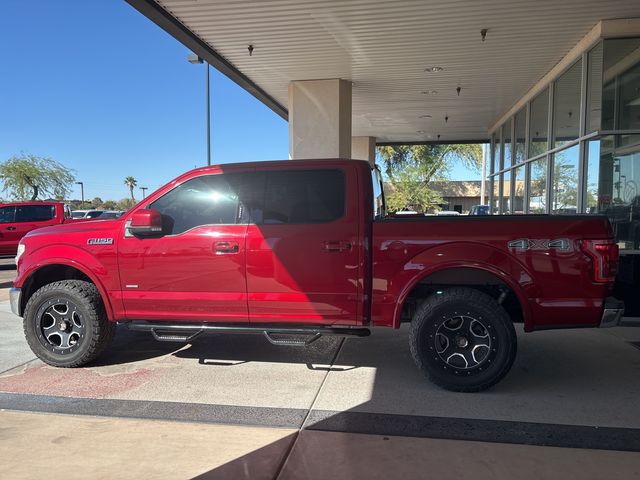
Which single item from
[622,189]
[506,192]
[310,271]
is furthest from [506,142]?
[310,271]

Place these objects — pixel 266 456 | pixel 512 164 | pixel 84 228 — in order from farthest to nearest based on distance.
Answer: pixel 512 164 → pixel 84 228 → pixel 266 456

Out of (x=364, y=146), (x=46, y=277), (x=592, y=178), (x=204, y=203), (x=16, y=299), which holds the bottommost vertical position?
(x=16, y=299)

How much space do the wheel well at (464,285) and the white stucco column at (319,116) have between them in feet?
24.9

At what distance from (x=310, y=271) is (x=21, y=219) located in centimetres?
1328

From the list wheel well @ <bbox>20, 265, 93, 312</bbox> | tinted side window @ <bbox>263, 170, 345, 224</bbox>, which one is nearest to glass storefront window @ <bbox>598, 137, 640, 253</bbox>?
tinted side window @ <bbox>263, 170, 345, 224</bbox>

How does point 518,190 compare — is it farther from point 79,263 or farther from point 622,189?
point 79,263

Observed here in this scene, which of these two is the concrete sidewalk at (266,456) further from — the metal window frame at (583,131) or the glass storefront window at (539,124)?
the glass storefront window at (539,124)

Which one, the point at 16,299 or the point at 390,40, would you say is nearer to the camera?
the point at 16,299

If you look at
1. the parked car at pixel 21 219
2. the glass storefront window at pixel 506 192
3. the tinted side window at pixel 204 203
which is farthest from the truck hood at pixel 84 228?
the glass storefront window at pixel 506 192

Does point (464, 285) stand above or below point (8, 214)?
below

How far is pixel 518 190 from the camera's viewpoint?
47.9 ft

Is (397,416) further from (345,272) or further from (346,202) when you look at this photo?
(346,202)

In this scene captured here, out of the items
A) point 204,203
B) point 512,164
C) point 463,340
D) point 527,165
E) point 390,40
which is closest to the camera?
point 463,340

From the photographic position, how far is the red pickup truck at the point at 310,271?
13.7 feet
